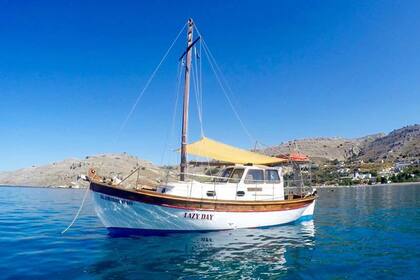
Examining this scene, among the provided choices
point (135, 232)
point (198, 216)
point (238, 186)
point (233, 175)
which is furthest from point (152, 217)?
point (233, 175)

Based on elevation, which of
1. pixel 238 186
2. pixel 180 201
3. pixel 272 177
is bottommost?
pixel 180 201

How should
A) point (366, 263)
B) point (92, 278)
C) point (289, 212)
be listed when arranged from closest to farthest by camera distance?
1. point (92, 278)
2. point (366, 263)
3. point (289, 212)

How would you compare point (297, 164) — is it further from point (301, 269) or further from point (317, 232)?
point (301, 269)

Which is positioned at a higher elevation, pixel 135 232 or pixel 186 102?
pixel 186 102

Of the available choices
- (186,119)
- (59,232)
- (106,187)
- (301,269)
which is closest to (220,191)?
(186,119)

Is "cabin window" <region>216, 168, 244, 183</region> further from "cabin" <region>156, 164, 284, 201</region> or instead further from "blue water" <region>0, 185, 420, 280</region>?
"blue water" <region>0, 185, 420, 280</region>

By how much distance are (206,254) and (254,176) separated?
27.8 ft

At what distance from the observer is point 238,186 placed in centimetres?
1988

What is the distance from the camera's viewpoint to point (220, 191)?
62.5 feet

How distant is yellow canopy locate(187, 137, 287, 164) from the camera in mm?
20906

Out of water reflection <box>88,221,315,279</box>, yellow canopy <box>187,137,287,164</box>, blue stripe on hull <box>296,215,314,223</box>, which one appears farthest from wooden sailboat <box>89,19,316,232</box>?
water reflection <box>88,221,315,279</box>

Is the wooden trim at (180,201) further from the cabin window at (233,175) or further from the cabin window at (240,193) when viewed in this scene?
the cabin window at (233,175)

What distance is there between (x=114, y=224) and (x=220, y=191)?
6.09 meters

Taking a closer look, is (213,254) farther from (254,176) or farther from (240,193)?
(254,176)
